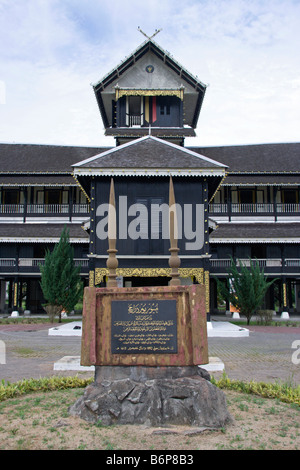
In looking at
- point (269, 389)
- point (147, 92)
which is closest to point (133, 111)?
point (147, 92)

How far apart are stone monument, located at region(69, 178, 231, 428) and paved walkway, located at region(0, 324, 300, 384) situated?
3.68 metres

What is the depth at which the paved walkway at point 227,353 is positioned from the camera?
977 cm

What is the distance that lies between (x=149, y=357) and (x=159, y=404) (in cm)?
67

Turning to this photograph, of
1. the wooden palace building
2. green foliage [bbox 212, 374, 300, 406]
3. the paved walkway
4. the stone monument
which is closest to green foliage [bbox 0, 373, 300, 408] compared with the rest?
green foliage [bbox 212, 374, 300, 406]

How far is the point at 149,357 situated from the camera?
6027 millimetres

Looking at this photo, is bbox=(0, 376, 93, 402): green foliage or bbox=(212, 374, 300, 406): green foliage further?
bbox=(0, 376, 93, 402): green foliage

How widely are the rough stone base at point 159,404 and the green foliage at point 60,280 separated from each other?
1652 cm

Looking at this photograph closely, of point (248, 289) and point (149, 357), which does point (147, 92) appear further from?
point (149, 357)

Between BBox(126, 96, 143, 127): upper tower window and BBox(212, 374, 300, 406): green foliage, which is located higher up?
BBox(126, 96, 143, 127): upper tower window

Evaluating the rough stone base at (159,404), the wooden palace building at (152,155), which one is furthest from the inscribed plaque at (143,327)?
the wooden palace building at (152,155)

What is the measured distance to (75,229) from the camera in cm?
2895

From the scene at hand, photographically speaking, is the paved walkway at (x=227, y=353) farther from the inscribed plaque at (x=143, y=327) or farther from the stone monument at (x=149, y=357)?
the inscribed plaque at (x=143, y=327)

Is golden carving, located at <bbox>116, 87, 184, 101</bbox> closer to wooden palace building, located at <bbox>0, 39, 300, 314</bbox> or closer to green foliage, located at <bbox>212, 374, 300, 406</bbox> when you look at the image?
wooden palace building, located at <bbox>0, 39, 300, 314</bbox>

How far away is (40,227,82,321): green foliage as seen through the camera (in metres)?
22.0
